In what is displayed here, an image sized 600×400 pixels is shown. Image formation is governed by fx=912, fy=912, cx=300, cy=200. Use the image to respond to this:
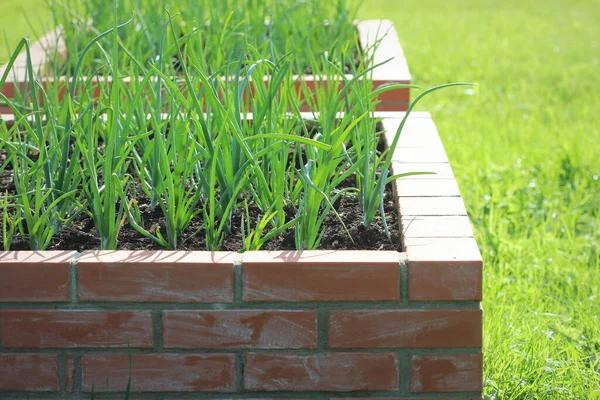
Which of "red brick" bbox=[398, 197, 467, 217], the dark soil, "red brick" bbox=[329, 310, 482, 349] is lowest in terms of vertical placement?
"red brick" bbox=[329, 310, 482, 349]

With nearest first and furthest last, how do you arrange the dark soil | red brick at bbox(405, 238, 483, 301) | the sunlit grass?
red brick at bbox(405, 238, 483, 301)
the dark soil
the sunlit grass

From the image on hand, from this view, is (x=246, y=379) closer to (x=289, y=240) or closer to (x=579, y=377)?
(x=289, y=240)

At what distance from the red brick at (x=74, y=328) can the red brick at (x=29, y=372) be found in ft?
0.08

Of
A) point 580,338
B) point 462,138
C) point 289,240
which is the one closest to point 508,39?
point 462,138

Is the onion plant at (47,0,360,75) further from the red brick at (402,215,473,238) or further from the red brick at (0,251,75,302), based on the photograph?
the red brick at (0,251,75,302)

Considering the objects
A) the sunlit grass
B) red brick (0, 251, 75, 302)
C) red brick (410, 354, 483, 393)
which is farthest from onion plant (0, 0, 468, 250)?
the sunlit grass

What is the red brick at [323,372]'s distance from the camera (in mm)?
1775

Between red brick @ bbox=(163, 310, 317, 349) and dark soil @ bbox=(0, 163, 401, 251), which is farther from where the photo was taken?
dark soil @ bbox=(0, 163, 401, 251)

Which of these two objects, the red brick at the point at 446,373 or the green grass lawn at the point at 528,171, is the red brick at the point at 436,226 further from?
the green grass lawn at the point at 528,171

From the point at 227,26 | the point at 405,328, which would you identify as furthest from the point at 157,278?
the point at 227,26

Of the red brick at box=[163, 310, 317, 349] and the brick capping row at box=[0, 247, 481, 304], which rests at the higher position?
the brick capping row at box=[0, 247, 481, 304]

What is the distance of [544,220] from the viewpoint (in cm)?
360

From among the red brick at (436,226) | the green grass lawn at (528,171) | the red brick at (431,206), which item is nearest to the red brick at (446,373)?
the red brick at (436,226)

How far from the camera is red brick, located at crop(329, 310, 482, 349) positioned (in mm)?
1737
